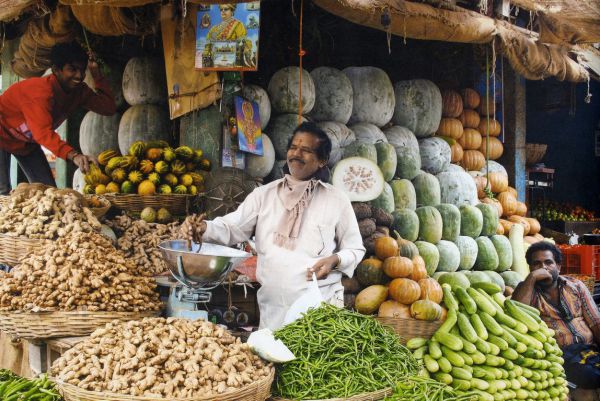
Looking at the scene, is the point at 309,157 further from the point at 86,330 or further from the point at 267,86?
the point at 267,86

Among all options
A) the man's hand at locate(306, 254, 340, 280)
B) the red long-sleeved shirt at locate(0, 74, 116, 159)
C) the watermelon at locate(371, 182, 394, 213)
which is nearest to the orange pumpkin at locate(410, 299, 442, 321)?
the man's hand at locate(306, 254, 340, 280)

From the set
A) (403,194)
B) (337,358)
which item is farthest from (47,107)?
(337,358)

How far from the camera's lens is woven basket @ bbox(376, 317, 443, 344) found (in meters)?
4.31

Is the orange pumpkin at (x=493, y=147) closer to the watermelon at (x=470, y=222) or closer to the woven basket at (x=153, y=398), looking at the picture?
the watermelon at (x=470, y=222)

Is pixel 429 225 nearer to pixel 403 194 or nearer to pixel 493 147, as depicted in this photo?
pixel 403 194

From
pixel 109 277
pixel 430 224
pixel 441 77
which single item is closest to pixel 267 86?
pixel 430 224

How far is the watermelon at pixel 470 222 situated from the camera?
258 inches

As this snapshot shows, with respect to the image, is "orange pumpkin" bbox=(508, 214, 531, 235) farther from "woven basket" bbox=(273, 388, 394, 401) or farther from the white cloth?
"woven basket" bbox=(273, 388, 394, 401)

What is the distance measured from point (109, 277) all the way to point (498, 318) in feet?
8.87

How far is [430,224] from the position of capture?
6.02m

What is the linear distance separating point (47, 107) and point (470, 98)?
5075mm

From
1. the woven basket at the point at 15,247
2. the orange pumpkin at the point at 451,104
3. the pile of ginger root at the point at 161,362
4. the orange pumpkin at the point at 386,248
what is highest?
the orange pumpkin at the point at 451,104

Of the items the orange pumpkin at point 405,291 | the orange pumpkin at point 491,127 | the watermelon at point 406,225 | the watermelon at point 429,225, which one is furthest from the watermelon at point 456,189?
the orange pumpkin at point 405,291

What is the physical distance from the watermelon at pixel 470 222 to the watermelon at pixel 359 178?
147 centimetres
